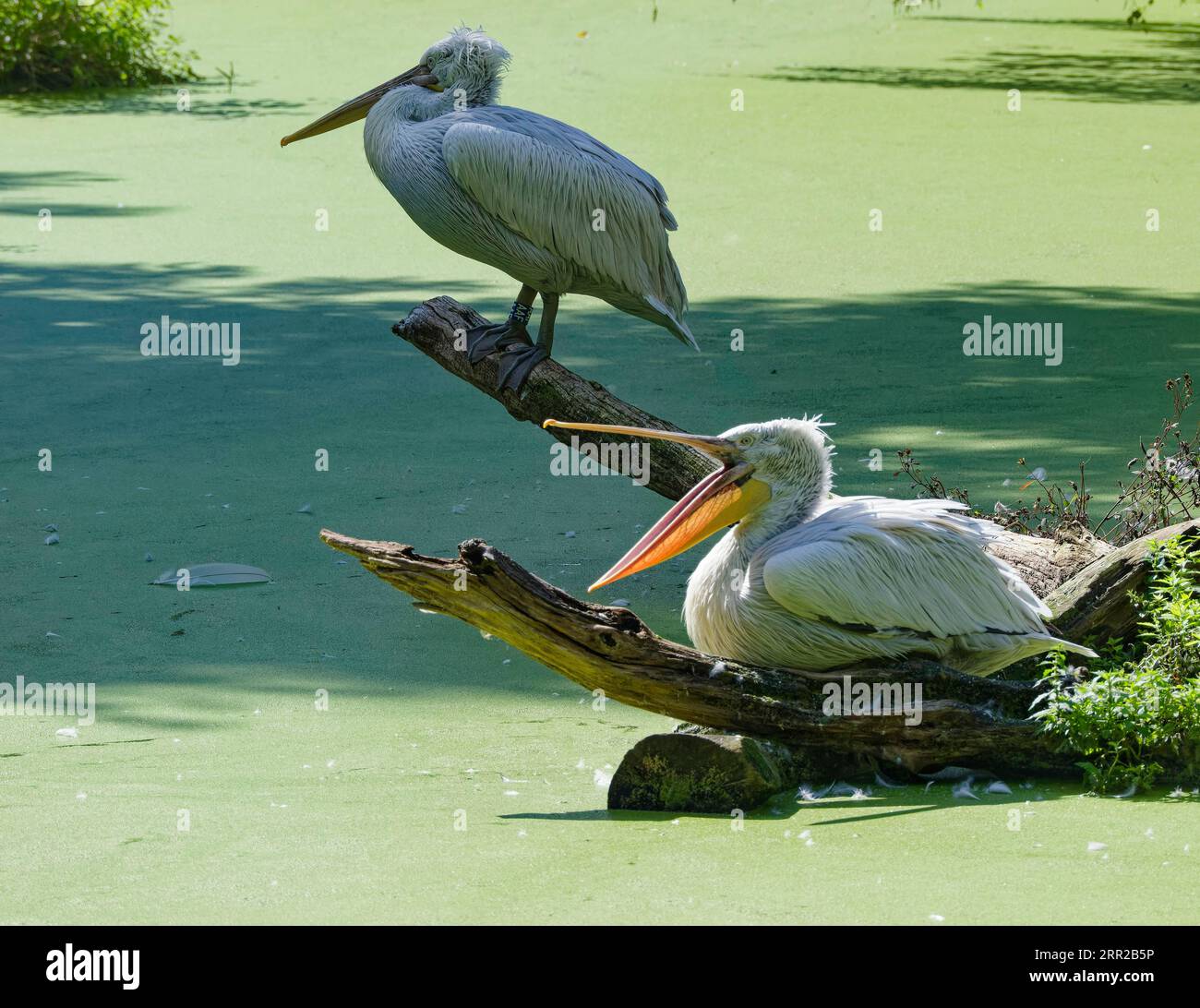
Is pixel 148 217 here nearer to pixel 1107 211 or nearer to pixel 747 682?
pixel 1107 211

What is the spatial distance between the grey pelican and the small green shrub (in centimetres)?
1203

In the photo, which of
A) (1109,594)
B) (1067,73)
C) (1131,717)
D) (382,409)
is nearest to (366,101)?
(382,409)

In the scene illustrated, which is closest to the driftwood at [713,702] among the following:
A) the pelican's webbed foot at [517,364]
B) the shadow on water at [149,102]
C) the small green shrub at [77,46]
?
the pelican's webbed foot at [517,364]

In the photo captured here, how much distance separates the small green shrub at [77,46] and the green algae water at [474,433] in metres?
0.55

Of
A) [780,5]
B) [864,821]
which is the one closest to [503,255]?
[864,821]

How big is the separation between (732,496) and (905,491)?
2574 millimetres

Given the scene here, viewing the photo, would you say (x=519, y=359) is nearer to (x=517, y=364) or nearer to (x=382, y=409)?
Answer: (x=517, y=364)

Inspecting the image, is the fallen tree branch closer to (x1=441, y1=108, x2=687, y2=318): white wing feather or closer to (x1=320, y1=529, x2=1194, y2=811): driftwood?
(x1=441, y1=108, x2=687, y2=318): white wing feather

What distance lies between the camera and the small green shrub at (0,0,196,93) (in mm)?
16719

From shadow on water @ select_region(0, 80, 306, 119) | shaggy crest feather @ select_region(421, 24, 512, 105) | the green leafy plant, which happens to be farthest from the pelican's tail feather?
shadow on water @ select_region(0, 80, 306, 119)

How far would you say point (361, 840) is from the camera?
3645 mm

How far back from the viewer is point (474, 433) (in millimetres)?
7750

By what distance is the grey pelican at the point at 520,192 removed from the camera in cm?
544

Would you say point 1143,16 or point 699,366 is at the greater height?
point 1143,16
